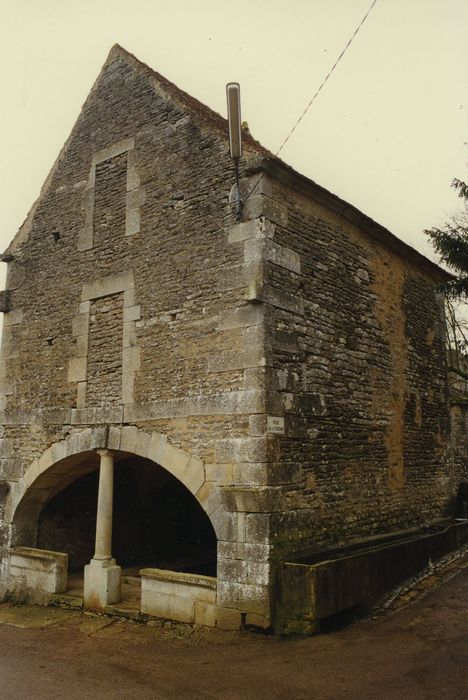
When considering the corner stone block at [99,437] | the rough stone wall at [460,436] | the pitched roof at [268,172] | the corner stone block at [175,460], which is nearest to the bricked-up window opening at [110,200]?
the pitched roof at [268,172]

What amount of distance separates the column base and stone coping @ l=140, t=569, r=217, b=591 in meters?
0.70

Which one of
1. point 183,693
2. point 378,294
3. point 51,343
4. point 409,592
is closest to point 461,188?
point 378,294

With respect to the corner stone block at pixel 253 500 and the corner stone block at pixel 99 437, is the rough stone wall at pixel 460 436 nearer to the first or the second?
the corner stone block at pixel 253 500

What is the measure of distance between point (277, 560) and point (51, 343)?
190 inches

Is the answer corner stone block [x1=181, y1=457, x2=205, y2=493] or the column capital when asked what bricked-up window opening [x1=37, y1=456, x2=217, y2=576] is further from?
corner stone block [x1=181, y1=457, x2=205, y2=493]

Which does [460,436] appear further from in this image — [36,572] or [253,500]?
[36,572]

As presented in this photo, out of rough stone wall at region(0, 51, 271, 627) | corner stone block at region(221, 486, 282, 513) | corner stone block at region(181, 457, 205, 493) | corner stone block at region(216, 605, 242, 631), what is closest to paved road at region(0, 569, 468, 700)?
corner stone block at region(216, 605, 242, 631)

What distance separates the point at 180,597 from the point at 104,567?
4.27ft

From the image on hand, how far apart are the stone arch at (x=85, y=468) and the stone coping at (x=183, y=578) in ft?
1.83

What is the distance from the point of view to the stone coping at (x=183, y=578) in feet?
21.6

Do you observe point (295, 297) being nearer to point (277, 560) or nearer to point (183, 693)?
point (277, 560)

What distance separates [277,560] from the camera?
20.7ft

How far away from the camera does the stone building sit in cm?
673

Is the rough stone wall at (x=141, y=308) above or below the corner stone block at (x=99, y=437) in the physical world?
above
